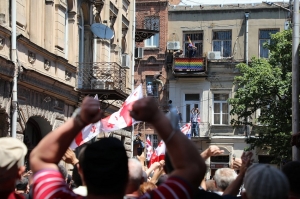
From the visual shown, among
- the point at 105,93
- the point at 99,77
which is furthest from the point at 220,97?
the point at 105,93

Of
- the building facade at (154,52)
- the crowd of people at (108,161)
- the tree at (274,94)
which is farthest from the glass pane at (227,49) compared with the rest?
the crowd of people at (108,161)

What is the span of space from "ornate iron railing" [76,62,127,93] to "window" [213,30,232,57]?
17.6 m

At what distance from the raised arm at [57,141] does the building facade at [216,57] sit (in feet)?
115

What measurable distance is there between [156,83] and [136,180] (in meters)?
34.7

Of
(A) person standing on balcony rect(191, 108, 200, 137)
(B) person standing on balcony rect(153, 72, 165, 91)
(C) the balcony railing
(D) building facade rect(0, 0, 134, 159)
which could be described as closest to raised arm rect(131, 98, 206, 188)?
(D) building facade rect(0, 0, 134, 159)

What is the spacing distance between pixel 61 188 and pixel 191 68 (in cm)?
3591

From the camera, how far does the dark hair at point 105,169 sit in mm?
A: 3023

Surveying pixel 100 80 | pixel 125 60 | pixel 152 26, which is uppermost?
pixel 152 26

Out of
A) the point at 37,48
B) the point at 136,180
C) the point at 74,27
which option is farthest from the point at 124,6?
the point at 136,180

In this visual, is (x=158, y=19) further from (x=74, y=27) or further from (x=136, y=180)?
(x=136, y=180)

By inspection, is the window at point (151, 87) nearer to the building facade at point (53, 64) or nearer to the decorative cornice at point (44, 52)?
the building facade at point (53, 64)

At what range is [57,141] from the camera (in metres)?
3.13

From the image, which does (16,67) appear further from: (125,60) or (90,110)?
(90,110)

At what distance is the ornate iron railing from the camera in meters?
21.1
